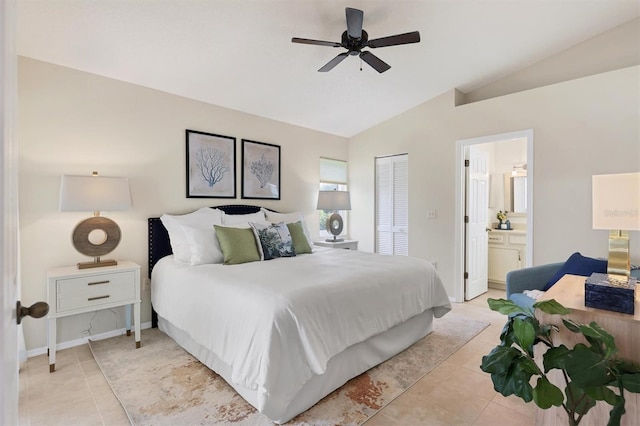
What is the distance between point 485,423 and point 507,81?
3.82m

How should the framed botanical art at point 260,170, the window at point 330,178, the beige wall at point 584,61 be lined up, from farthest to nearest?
the window at point 330,178, the framed botanical art at point 260,170, the beige wall at point 584,61

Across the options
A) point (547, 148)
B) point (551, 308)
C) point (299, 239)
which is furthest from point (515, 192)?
point (551, 308)

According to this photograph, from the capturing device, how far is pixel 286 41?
2.79 meters

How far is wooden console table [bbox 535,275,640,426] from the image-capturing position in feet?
4.25

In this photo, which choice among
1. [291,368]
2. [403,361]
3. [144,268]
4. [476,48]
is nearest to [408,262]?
[403,361]

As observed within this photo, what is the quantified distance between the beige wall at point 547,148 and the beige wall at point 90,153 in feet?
8.72

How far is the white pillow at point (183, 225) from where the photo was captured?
296 centimetres

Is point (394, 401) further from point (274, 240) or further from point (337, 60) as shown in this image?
point (337, 60)

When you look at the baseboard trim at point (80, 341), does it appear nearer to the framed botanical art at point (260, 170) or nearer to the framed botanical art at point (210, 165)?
the framed botanical art at point (210, 165)

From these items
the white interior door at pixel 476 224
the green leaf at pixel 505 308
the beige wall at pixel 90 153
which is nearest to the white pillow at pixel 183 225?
the beige wall at pixel 90 153

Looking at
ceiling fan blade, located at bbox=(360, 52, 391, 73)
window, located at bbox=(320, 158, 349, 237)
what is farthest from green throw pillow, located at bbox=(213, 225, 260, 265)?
window, located at bbox=(320, 158, 349, 237)

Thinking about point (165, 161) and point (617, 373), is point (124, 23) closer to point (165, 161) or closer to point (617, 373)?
point (165, 161)

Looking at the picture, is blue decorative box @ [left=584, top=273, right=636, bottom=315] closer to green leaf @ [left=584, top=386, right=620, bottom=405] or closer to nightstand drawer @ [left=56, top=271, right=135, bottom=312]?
green leaf @ [left=584, top=386, right=620, bottom=405]

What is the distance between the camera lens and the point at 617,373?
1140 millimetres
